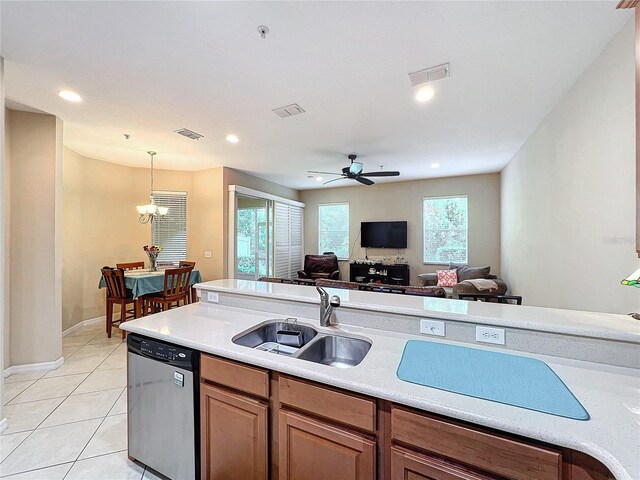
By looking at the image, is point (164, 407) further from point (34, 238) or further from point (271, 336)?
point (34, 238)

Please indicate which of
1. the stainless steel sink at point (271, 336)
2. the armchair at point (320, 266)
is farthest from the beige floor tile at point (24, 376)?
the armchair at point (320, 266)

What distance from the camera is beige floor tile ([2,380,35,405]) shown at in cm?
244

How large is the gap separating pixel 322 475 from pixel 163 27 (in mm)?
2599

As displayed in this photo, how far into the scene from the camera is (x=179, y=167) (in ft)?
16.4

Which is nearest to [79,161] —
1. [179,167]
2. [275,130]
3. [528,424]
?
[179,167]

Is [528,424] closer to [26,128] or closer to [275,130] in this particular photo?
[275,130]

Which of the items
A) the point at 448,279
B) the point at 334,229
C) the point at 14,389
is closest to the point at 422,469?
the point at 14,389

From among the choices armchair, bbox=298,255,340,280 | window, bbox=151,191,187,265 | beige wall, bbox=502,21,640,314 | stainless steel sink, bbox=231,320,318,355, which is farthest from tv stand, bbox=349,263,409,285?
stainless steel sink, bbox=231,320,318,355

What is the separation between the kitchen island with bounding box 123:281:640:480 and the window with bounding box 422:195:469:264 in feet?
15.2

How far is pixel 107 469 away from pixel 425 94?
148 inches

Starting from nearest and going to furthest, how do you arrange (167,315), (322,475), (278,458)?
(322,475), (278,458), (167,315)

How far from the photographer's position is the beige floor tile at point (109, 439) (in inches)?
73.2

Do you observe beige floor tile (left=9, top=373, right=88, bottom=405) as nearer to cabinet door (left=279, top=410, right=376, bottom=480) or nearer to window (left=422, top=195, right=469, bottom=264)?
cabinet door (left=279, top=410, right=376, bottom=480)

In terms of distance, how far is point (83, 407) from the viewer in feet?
7.59
